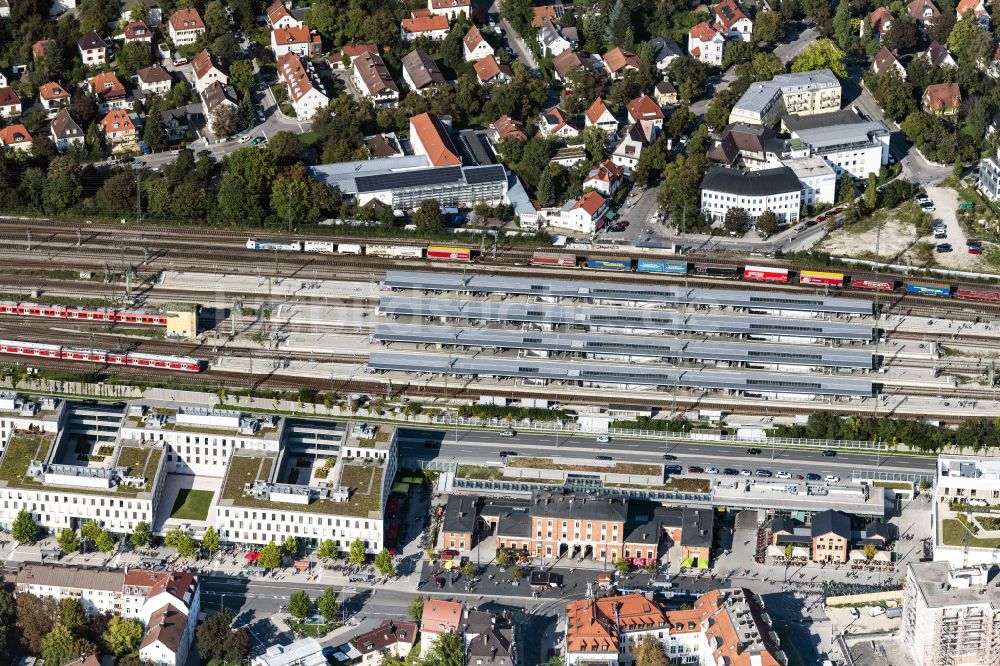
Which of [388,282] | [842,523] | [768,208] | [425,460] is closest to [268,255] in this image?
[388,282]

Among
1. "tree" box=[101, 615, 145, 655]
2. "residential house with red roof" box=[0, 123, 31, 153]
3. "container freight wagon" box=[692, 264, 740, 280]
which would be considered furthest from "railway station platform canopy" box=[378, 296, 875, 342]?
"residential house with red roof" box=[0, 123, 31, 153]

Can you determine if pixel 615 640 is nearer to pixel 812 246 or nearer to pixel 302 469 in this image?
pixel 302 469

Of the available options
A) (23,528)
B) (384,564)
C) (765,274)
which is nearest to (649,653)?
(384,564)

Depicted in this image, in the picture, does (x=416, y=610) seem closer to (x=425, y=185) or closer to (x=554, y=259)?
(x=554, y=259)

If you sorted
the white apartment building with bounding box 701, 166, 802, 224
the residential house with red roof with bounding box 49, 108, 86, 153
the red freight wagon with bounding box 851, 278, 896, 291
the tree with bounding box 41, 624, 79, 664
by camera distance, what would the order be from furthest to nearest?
the residential house with red roof with bounding box 49, 108, 86, 153
the white apartment building with bounding box 701, 166, 802, 224
the red freight wagon with bounding box 851, 278, 896, 291
the tree with bounding box 41, 624, 79, 664

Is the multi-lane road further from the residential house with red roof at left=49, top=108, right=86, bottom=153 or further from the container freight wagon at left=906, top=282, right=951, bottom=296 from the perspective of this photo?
the residential house with red roof at left=49, top=108, right=86, bottom=153

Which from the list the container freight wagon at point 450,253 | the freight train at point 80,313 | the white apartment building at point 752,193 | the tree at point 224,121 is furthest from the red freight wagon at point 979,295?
the tree at point 224,121

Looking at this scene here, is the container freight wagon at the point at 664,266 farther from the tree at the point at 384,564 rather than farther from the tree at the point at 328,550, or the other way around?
the tree at the point at 328,550

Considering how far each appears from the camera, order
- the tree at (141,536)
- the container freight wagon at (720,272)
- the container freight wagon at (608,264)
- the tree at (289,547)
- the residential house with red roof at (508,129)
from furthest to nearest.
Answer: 1. the residential house with red roof at (508,129)
2. the container freight wagon at (608,264)
3. the container freight wagon at (720,272)
4. the tree at (141,536)
5. the tree at (289,547)
